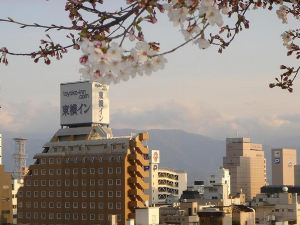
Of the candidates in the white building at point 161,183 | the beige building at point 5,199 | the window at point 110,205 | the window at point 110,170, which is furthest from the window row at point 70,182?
the white building at point 161,183

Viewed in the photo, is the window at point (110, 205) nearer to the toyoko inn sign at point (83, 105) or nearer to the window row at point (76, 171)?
the window row at point (76, 171)

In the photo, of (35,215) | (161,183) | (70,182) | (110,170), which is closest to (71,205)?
(70,182)

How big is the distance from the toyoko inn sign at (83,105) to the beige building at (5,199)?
17571 mm

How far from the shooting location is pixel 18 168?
200 m

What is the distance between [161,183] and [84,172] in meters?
65.4

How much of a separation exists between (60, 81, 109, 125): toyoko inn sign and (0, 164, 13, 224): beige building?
1757cm

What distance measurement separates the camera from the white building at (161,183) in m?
184

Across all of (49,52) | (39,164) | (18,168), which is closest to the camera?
(49,52)

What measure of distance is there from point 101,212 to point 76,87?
27224 mm

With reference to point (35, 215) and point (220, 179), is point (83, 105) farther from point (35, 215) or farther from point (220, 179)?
point (220, 179)

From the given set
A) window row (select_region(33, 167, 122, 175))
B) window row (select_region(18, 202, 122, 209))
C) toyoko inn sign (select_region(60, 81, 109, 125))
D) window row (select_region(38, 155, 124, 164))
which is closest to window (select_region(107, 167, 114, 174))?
window row (select_region(33, 167, 122, 175))

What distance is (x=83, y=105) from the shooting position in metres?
136

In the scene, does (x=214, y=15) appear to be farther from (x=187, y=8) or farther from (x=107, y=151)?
(x=107, y=151)

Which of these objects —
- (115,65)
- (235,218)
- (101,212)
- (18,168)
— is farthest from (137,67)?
(18,168)
